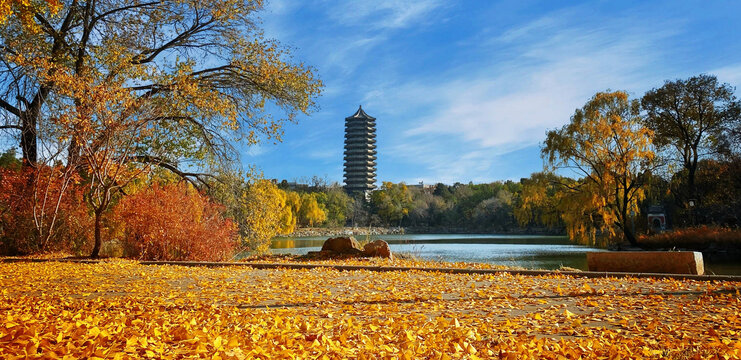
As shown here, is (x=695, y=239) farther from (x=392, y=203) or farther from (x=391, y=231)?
(x=392, y=203)

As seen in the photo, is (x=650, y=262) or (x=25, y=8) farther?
(x=25, y=8)

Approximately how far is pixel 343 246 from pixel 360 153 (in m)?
78.1

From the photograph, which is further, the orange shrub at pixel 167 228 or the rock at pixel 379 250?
the rock at pixel 379 250

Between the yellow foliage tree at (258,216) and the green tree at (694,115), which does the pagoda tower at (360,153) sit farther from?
the yellow foliage tree at (258,216)

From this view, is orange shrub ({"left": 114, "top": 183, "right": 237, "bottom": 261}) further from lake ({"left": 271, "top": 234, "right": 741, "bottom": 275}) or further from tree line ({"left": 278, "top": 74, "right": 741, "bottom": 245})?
tree line ({"left": 278, "top": 74, "right": 741, "bottom": 245})

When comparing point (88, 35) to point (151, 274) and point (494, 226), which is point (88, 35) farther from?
point (494, 226)

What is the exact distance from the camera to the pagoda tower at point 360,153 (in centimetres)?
8831

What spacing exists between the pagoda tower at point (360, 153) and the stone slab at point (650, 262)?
7813 centimetres

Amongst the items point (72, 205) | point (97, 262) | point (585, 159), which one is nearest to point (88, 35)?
point (72, 205)

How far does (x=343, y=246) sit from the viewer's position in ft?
41.3

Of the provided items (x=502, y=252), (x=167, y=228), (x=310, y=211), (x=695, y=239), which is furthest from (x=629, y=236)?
(x=310, y=211)

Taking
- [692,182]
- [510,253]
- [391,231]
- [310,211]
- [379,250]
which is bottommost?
[510,253]

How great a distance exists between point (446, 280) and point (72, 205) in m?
10.6

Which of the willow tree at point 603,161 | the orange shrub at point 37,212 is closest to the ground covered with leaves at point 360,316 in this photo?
the orange shrub at point 37,212
